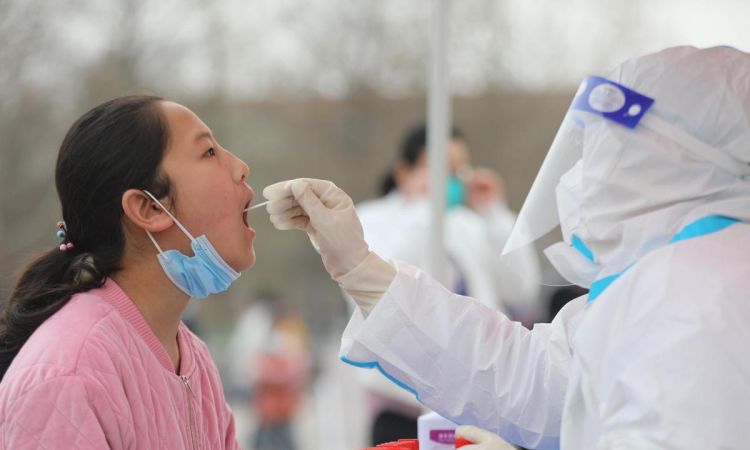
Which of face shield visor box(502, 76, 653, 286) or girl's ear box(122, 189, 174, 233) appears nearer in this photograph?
face shield visor box(502, 76, 653, 286)

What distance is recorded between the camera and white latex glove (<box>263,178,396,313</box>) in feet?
5.79

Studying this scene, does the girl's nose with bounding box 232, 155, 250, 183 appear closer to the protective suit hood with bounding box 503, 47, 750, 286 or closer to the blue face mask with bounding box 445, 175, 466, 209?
the protective suit hood with bounding box 503, 47, 750, 286

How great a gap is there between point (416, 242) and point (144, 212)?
1925 mm

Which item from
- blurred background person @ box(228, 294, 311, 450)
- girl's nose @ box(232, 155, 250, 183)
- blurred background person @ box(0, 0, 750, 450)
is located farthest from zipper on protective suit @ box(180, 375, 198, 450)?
blurred background person @ box(0, 0, 750, 450)

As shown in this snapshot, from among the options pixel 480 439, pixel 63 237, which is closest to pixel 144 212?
pixel 63 237

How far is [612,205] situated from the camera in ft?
4.83

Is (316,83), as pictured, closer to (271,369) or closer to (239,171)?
(271,369)

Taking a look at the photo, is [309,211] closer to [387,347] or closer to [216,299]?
[387,347]

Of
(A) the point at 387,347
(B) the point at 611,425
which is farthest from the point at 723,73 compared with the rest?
(A) the point at 387,347

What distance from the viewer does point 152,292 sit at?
5.73ft

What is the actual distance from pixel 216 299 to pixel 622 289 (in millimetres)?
9638

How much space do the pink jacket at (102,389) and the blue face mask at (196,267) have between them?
102 mm

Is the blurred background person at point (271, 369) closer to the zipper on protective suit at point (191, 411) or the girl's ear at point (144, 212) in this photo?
the zipper on protective suit at point (191, 411)

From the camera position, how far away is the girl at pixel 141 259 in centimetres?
161
